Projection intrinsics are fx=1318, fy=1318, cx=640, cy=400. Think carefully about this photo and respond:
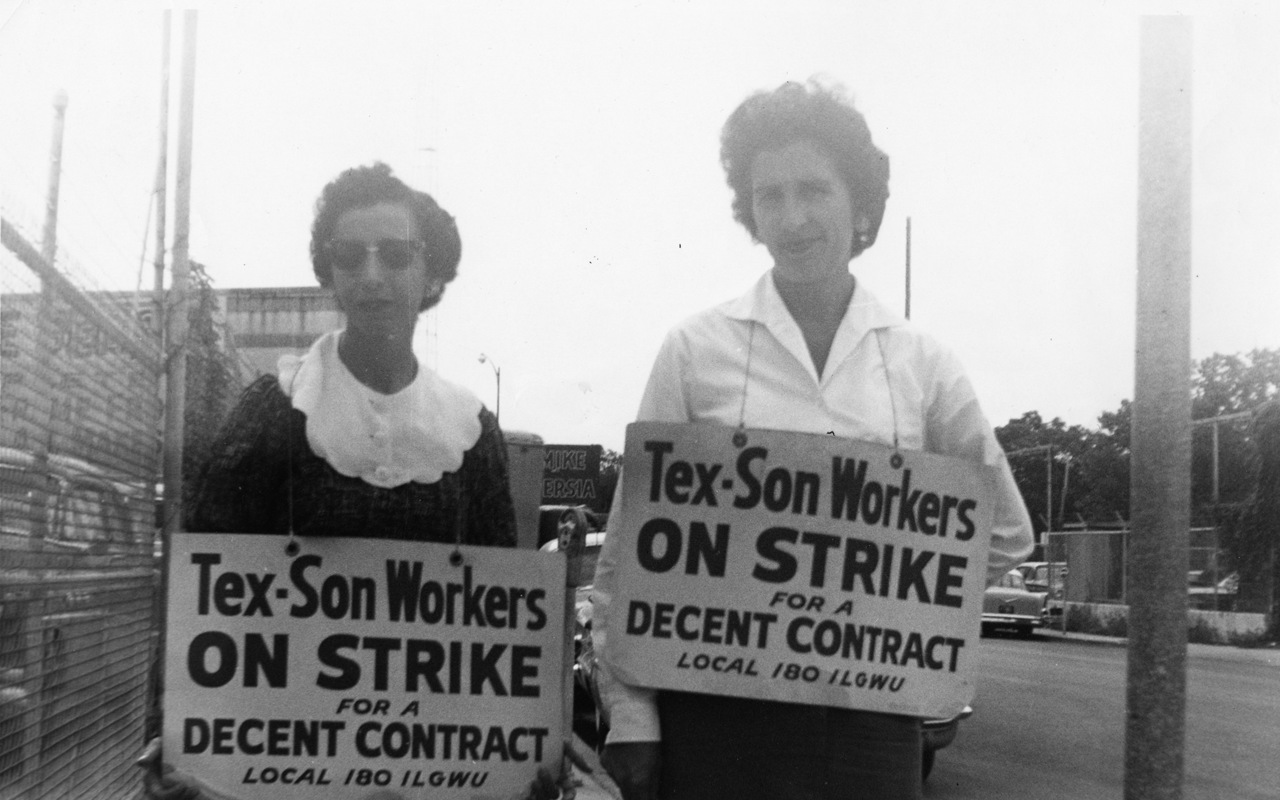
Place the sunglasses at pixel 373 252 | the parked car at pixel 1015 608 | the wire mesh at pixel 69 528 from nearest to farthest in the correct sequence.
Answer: the sunglasses at pixel 373 252, the parked car at pixel 1015 608, the wire mesh at pixel 69 528

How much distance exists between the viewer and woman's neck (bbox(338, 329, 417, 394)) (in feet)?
8.38

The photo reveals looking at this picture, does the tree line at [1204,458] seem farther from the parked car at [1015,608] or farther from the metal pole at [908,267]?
the metal pole at [908,267]

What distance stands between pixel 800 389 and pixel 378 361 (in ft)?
2.69

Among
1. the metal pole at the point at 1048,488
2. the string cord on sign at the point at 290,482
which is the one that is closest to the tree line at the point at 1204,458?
the metal pole at the point at 1048,488

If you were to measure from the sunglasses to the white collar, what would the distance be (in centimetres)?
14

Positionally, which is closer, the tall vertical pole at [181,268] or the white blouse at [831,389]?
the white blouse at [831,389]

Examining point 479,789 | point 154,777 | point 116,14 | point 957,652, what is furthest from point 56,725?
point 957,652

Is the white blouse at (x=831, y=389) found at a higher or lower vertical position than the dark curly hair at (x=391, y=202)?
lower

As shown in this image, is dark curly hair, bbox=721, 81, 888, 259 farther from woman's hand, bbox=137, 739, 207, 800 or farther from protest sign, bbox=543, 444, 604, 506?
woman's hand, bbox=137, 739, 207, 800

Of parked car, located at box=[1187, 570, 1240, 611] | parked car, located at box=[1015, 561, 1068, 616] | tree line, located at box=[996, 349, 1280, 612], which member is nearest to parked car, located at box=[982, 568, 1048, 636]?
tree line, located at box=[996, 349, 1280, 612]

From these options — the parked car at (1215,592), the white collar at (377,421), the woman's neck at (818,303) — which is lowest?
the parked car at (1215,592)

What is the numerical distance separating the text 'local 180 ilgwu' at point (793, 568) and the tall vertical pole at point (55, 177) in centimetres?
174

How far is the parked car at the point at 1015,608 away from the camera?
2934 millimetres

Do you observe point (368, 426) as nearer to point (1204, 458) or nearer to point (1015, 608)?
point (1015, 608)
